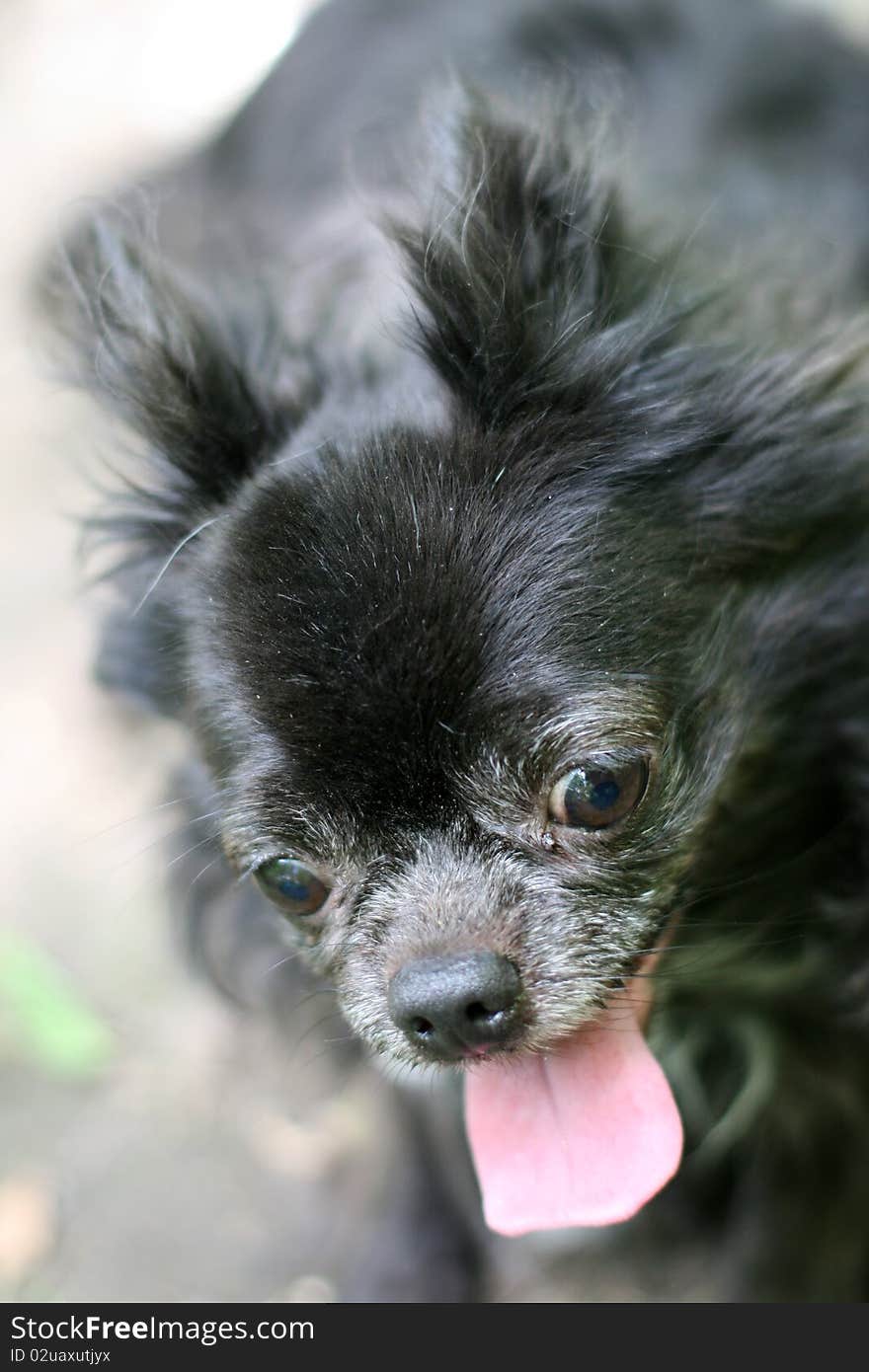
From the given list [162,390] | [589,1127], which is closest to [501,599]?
[162,390]

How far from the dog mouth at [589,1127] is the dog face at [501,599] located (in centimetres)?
15

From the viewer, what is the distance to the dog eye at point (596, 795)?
1753mm

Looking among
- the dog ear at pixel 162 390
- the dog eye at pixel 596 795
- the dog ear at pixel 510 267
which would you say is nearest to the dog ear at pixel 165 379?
the dog ear at pixel 162 390

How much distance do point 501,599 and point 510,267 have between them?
45cm

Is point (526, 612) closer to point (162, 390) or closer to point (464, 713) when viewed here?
point (464, 713)

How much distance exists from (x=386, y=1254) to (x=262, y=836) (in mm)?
1545

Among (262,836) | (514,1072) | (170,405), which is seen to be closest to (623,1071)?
(514,1072)

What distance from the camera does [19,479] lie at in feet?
15.0

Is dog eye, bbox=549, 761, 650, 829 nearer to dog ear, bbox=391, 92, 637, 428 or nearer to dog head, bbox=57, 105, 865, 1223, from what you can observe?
dog head, bbox=57, 105, 865, 1223

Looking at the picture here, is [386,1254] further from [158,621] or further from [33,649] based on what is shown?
[33,649]

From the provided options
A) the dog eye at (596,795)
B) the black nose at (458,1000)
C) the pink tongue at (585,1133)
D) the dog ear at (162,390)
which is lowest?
the pink tongue at (585,1133)

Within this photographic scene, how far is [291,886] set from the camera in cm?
194

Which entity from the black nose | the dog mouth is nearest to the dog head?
the black nose

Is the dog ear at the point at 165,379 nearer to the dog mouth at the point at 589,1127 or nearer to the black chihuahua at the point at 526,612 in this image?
the black chihuahua at the point at 526,612
